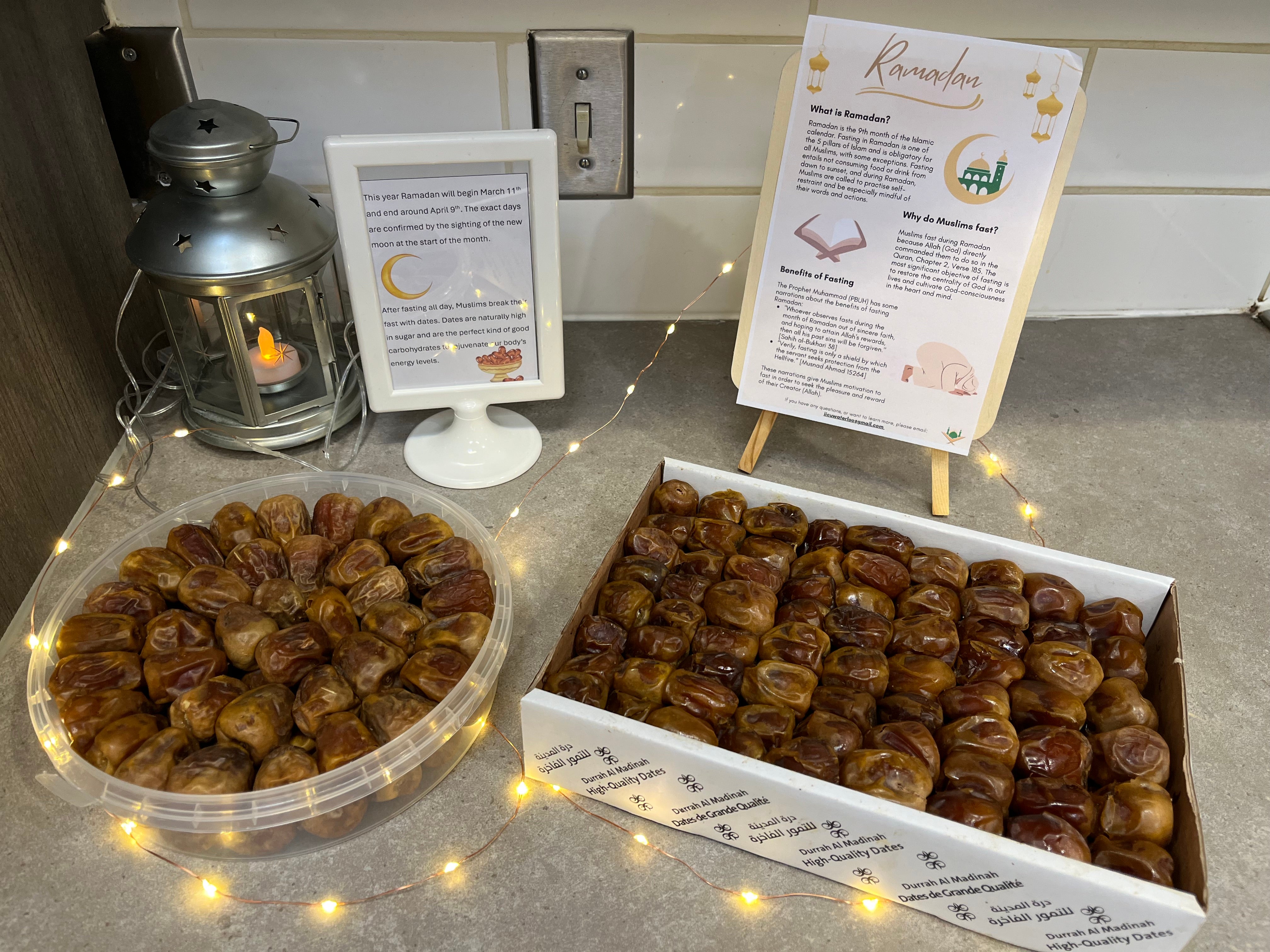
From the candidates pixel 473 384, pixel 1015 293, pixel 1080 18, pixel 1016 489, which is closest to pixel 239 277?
pixel 473 384

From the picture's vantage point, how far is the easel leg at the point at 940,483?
36.5 inches

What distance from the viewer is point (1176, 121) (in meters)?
1.10

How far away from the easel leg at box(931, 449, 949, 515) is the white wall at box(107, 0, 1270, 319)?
42cm

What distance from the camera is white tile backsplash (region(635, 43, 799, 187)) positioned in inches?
40.9

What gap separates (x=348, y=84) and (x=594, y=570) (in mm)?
633

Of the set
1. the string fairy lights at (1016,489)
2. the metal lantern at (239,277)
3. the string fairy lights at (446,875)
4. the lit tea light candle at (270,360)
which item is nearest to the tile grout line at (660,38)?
the metal lantern at (239,277)

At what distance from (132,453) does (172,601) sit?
0.31 metres

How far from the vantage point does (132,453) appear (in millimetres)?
992

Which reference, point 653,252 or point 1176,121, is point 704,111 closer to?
point 653,252

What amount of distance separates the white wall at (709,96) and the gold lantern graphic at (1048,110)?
33 centimetres

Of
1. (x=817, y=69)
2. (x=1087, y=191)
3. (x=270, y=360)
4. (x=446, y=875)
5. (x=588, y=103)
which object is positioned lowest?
(x=446, y=875)

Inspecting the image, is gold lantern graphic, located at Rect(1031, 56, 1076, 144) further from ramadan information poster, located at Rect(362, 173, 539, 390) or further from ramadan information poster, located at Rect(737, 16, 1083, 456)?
ramadan information poster, located at Rect(362, 173, 539, 390)

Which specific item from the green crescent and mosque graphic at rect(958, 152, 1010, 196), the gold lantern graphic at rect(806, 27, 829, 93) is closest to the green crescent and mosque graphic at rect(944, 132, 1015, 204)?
the green crescent and mosque graphic at rect(958, 152, 1010, 196)

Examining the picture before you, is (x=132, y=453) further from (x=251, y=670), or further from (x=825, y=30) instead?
(x=825, y=30)
